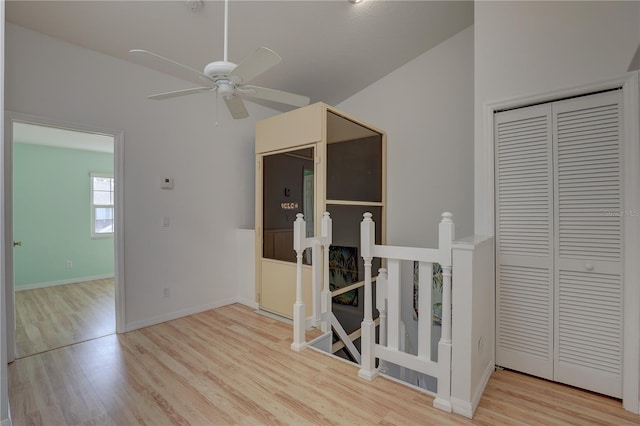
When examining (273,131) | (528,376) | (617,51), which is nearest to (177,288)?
(273,131)

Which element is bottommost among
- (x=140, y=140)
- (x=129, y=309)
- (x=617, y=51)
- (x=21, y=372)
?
(x=21, y=372)

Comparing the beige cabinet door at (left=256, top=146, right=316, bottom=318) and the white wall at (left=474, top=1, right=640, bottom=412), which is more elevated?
the white wall at (left=474, top=1, right=640, bottom=412)

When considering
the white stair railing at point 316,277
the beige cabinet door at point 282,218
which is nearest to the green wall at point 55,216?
the beige cabinet door at point 282,218

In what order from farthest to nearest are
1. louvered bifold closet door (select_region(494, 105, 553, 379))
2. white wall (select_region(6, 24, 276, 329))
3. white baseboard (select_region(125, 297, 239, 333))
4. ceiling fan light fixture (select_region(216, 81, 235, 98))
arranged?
white baseboard (select_region(125, 297, 239, 333)), white wall (select_region(6, 24, 276, 329)), louvered bifold closet door (select_region(494, 105, 553, 379)), ceiling fan light fixture (select_region(216, 81, 235, 98))

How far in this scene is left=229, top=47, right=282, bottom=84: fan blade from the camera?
4.79 feet

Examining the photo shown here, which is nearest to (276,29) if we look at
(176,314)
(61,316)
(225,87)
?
(225,87)

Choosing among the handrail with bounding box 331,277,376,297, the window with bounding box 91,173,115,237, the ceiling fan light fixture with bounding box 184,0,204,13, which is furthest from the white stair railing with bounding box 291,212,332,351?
the window with bounding box 91,173,115,237

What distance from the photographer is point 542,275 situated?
2174 mm

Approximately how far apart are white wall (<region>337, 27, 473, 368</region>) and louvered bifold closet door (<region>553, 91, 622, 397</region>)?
1238 millimetres

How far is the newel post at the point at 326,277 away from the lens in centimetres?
297

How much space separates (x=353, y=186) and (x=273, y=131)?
115cm

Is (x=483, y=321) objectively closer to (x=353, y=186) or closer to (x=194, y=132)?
(x=353, y=186)

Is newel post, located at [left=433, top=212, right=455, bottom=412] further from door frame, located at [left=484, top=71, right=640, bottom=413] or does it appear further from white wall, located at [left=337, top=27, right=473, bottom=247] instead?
white wall, located at [left=337, top=27, right=473, bottom=247]

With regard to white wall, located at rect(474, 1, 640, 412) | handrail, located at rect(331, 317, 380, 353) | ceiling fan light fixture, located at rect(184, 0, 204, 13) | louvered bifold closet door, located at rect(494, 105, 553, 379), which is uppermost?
ceiling fan light fixture, located at rect(184, 0, 204, 13)
